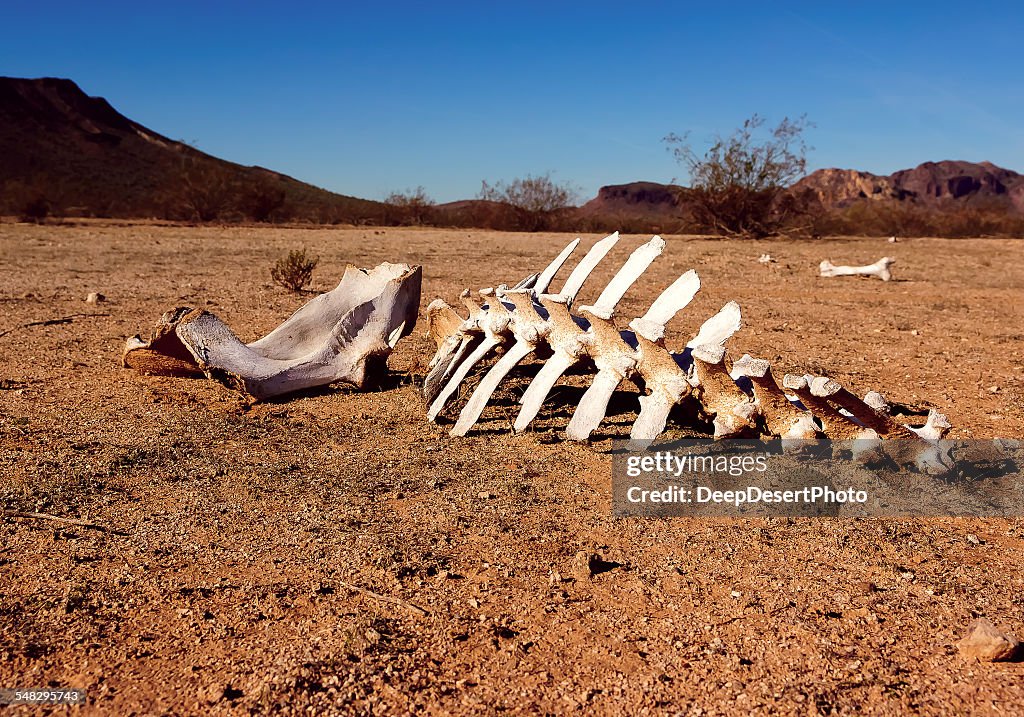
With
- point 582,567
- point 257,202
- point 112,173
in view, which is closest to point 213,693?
point 582,567

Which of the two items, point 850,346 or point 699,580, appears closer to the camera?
point 699,580

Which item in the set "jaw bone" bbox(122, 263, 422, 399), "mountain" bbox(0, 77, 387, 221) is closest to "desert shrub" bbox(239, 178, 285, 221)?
"mountain" bbox(0, 77, 387, 221)

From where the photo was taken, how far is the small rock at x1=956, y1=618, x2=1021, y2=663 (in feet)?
6.79

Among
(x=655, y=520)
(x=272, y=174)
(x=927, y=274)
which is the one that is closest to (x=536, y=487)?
(x=655, y=520)

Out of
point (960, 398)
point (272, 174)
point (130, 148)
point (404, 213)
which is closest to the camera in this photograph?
point (960, 398)

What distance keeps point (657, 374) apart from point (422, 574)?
4.26 ft

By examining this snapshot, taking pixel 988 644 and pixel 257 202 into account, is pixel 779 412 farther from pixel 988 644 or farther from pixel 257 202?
pixel 257 202

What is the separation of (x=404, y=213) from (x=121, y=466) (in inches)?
1149

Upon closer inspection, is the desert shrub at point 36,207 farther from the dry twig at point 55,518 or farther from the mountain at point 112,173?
the dry twig at point 55,518

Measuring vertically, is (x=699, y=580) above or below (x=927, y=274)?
below

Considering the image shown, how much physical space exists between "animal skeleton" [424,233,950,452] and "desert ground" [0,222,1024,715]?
1.05ft

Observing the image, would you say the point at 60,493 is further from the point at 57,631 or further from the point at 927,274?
the point at 927,274

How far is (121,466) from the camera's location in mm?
3447

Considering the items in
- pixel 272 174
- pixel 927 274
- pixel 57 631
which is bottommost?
pixel 57 631
